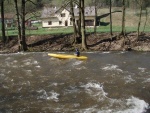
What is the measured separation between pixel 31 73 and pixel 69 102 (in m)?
7.21

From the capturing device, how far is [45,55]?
28.4 metres

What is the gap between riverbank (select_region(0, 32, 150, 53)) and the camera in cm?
3020

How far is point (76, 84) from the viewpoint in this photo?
17781mm

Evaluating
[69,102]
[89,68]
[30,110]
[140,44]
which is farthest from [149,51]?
[30,110]

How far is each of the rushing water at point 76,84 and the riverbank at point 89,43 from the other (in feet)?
11.1

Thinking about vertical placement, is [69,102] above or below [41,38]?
below

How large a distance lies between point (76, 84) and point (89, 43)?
14781 mm

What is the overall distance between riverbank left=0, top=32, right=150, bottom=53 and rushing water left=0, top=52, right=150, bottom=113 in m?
3.40

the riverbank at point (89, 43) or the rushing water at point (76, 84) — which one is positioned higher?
the riverbank at point (89, 43)

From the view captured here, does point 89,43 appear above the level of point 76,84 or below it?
above

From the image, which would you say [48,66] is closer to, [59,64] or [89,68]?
[59,64]

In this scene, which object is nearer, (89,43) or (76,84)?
(76,84)

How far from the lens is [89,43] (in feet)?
105

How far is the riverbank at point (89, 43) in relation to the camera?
30.2m
